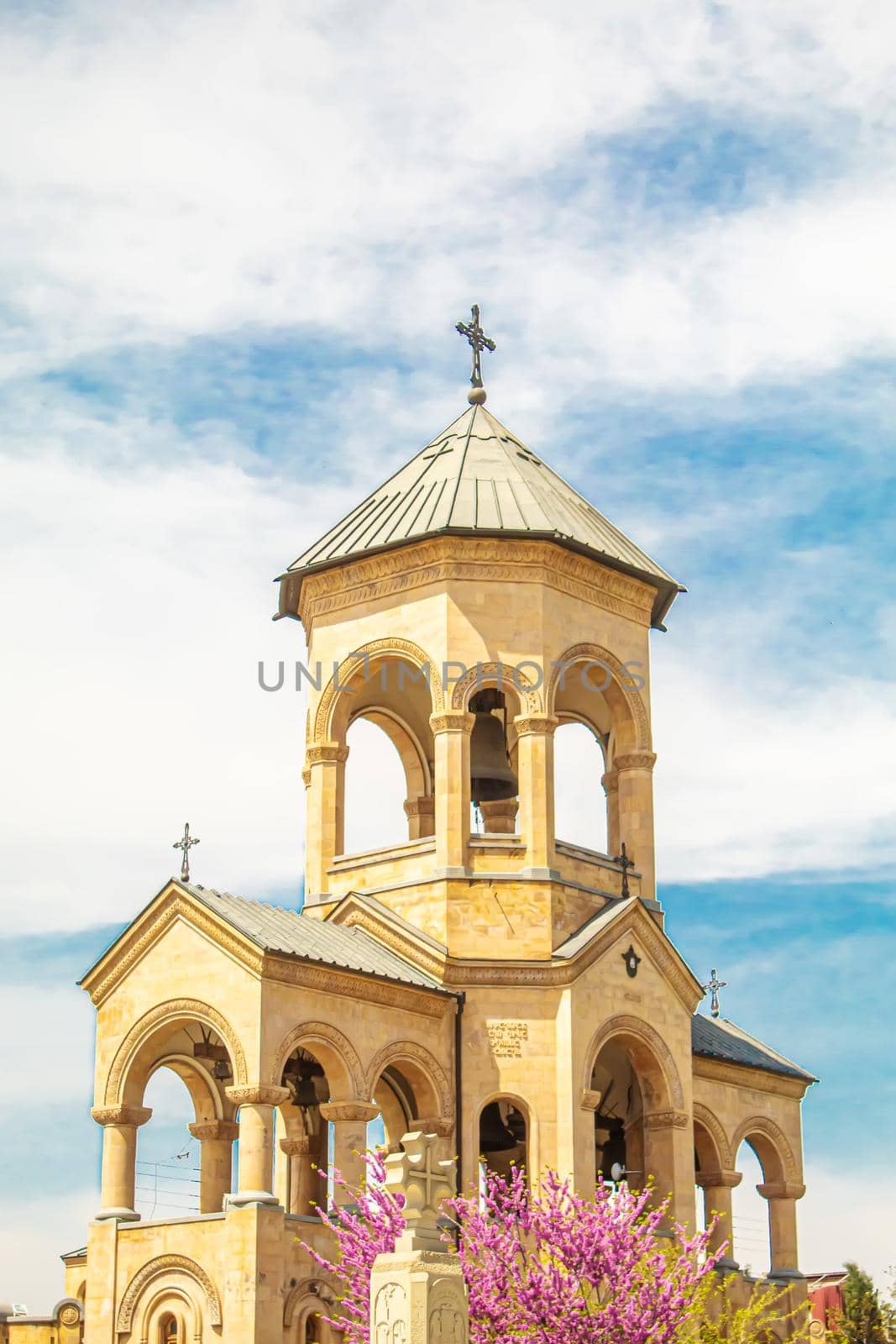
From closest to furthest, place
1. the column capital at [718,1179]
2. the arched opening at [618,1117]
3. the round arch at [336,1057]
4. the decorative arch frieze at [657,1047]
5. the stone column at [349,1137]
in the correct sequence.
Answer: the stone column at [349,1137] < the round arch at [336,1057] < the decorative arch frieze at [657,1047] < the arched opening at [618,1117] < the column capital at [718,1179]

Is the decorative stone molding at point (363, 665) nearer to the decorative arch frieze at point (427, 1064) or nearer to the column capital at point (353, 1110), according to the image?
the decorative arch frieze at point (427, 1064)

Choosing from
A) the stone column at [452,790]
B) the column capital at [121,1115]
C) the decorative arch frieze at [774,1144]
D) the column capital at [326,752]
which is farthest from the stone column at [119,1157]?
the decorative arch frieze at [774,1144]

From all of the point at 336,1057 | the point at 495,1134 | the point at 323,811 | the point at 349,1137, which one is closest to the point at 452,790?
the point at 323,811

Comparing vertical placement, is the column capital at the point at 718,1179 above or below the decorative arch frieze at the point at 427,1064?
below

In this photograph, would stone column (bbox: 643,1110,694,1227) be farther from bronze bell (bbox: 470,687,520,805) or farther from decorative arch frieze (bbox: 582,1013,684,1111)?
bronze bell (bbox: 470,687,520,805)

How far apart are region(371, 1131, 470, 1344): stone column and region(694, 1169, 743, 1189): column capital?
14.1m

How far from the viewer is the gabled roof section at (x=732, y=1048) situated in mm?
35750

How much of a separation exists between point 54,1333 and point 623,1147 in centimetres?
1009

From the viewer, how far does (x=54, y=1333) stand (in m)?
33.9

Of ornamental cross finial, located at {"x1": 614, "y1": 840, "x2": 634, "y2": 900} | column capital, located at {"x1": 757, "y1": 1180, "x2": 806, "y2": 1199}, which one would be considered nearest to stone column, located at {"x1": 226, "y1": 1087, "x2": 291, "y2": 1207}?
ornamental cross finial, located at {"x1": 614, "y1": 840, "x2": 634, "y2": 900}

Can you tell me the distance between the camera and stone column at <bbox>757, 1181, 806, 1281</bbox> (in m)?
36.4

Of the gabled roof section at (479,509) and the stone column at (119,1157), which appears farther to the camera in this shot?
the gabled roof section at (479,509)

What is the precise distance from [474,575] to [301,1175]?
406 inches

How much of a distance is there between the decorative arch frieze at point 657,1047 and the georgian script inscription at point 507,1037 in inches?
57.4
